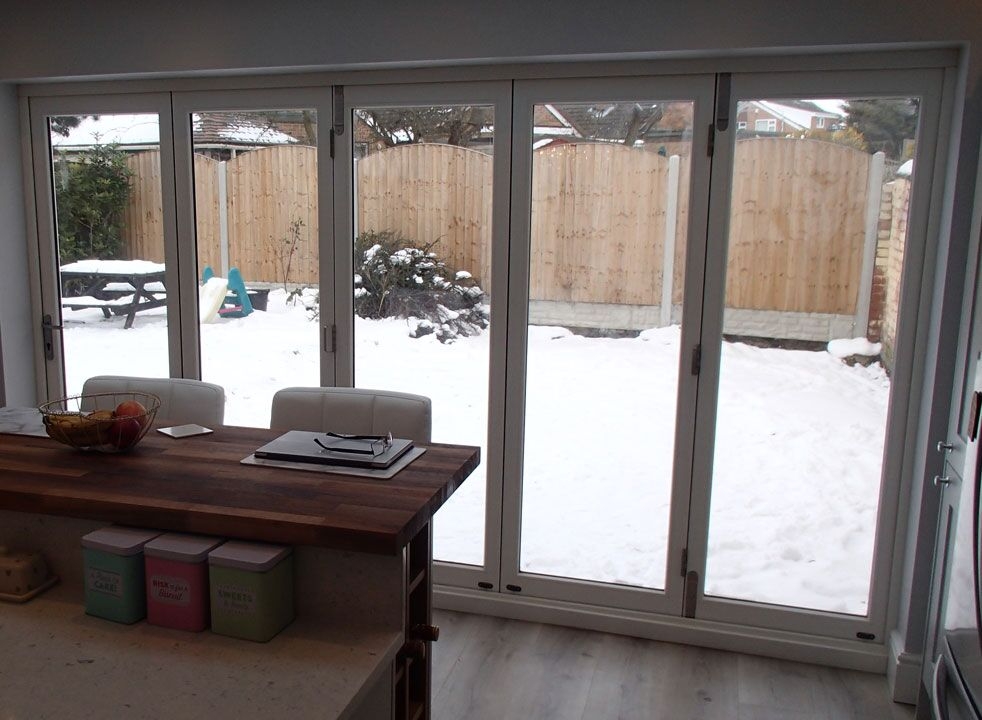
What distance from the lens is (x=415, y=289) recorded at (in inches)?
128

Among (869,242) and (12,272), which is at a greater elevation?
(869,242)

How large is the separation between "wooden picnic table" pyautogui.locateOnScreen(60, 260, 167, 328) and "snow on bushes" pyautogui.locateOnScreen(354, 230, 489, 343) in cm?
97

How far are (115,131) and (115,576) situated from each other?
8.54 feet

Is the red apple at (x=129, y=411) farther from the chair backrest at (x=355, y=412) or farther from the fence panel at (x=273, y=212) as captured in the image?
the fence panel at (x=273, y=212)

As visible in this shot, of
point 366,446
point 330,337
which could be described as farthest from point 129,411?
point 330,337

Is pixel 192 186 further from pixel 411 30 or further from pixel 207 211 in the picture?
pixel 411 30

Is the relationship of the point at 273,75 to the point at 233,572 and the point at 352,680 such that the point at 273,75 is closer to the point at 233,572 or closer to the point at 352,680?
the point at 233,572

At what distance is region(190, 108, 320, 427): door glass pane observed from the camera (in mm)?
3299

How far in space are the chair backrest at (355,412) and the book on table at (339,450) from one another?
386 millimetres

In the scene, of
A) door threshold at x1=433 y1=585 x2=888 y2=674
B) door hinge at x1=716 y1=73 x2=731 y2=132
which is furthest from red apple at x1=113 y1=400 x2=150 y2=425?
door hinge at x1=716 y1=73 x2=731 y2=132

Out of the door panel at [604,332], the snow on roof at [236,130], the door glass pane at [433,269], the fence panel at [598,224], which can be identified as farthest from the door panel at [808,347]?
the snow on roof at [236,130]

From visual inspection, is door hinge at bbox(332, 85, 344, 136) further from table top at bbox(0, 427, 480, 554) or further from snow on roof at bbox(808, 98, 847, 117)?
snow on roof at bbox(808, 98, 847, 117)

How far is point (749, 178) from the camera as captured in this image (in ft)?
9.30

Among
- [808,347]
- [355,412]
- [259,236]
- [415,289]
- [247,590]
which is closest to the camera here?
[247,590]
